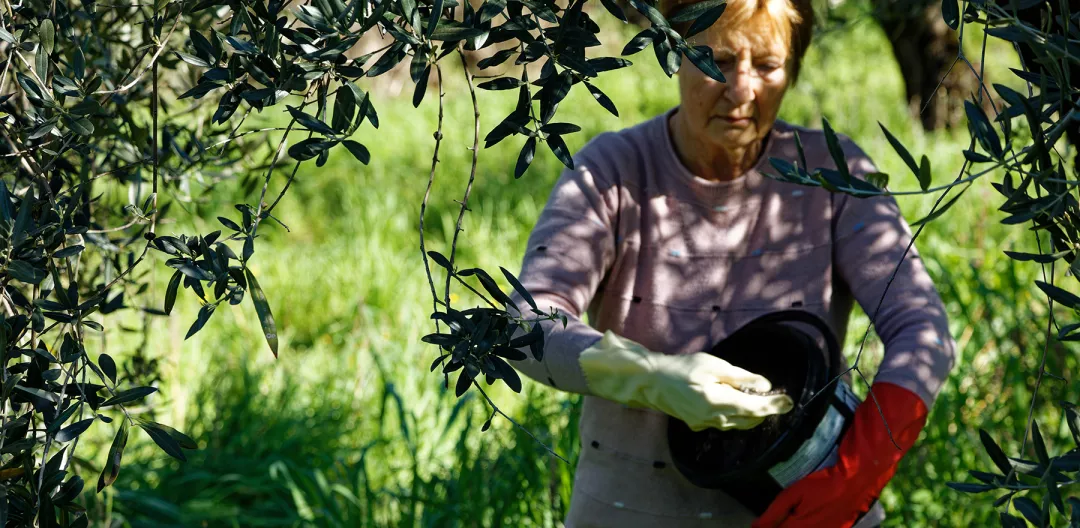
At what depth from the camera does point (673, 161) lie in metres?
1.65

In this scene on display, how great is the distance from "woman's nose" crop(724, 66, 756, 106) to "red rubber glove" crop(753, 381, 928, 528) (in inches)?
18.6

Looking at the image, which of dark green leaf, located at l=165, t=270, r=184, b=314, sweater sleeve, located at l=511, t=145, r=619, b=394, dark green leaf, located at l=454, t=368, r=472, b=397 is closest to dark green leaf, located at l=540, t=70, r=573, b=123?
dark green leaf, located at l=454, t=368, r=472, b=397

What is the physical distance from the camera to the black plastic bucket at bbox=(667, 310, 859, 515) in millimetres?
1411

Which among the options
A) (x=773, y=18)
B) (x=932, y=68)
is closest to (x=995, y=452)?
(x=773, y=18)

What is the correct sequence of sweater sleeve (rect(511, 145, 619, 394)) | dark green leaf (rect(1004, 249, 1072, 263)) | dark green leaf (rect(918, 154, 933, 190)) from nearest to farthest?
dark green leaf (rect(918, 154, 933, 190)), dark green leaf (rect(1004, 249, 1072, 263)), sweater sleeve (rect(511, 145, 619, 394))

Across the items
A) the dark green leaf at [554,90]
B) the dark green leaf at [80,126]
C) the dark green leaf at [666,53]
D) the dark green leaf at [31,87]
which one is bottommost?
the dark green leaf at [666,53]

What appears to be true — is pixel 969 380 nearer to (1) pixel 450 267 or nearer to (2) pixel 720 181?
(2) pixel 720 181

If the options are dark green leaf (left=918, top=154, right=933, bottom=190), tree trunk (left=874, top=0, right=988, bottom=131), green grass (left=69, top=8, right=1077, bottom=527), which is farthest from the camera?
tree trunk (left=874, top=0, right=988, bottom=131)

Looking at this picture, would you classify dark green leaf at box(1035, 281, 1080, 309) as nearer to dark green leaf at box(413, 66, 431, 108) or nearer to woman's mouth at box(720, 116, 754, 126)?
dark green leaf at box(413, 66, 431, 108)

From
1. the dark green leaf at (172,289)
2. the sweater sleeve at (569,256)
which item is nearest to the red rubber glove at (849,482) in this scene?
the sweater sleeve at (569,256)

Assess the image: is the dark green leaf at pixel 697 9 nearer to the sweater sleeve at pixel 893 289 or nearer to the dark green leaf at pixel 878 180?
the dark green leaf at pixel 878 180

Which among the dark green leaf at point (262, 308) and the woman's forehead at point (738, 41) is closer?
the dark green leaf at point (262, 308)

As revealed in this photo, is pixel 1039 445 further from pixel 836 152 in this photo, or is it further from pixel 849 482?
pixel 849 482

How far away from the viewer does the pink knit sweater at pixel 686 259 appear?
1582 millimetres
